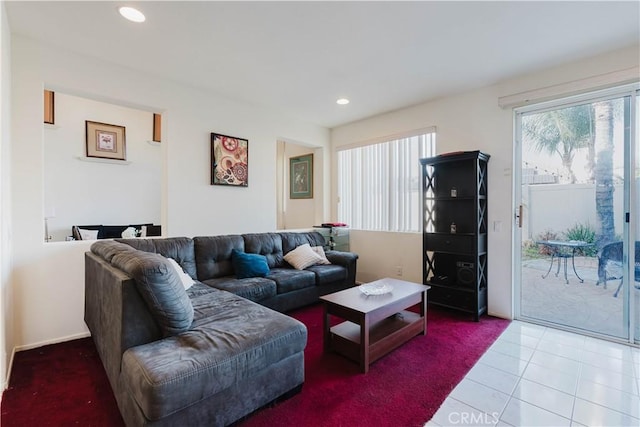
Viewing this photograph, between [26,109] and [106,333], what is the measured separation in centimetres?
201

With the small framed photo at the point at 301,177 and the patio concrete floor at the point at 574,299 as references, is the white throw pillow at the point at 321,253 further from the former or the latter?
the patio concrete floor at the point at 574,299

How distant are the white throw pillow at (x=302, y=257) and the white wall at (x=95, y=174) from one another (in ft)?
8.87

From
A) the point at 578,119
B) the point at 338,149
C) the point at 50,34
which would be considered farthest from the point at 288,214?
the point at 578,119

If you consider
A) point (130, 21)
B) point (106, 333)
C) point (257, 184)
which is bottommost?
point (106, 333)

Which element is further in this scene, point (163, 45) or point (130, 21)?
point (163, 45)

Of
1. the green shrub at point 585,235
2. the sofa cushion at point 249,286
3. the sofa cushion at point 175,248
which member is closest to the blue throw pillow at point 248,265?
the sofa cushion at point 249,286

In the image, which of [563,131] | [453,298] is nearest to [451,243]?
[453,298]

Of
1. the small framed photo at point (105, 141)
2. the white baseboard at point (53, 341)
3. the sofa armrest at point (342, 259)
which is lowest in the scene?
the white baseboard at point (53, 341)

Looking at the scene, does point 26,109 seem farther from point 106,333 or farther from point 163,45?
point 106,333

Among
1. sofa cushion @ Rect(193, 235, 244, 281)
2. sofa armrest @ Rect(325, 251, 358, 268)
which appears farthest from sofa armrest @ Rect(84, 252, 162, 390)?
sofa armrest @ Rect(325, 251, 358, 268)

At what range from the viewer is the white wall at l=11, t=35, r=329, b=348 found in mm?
2422

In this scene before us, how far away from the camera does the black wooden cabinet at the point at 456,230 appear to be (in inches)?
123

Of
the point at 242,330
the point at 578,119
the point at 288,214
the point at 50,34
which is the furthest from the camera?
the point at 288,214

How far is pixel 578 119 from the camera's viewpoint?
2.87 metres
